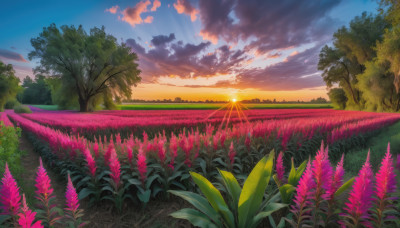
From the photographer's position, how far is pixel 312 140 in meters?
6.36

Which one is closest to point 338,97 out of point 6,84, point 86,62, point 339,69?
point 339,69

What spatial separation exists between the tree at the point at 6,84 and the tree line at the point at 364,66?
174 feet

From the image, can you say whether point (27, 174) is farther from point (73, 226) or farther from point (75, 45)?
point (75, 45)

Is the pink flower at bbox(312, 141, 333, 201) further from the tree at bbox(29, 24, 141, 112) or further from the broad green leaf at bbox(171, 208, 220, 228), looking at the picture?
the tree at bbox(29, 24, 141, 112)

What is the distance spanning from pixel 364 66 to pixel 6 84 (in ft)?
219

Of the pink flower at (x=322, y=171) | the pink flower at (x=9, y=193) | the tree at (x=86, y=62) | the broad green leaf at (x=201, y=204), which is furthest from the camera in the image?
the tree at (x=86, y=62)

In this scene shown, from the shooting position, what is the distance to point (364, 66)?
38.4m

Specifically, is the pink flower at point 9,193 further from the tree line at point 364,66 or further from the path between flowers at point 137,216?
the tree line at point 364,66

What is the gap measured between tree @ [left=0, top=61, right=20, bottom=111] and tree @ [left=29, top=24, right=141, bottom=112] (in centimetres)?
835

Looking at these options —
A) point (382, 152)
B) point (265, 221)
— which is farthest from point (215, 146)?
point (382, 152)

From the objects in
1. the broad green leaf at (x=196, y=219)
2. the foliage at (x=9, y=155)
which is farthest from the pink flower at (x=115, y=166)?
the foliage at (x=9, y=155)

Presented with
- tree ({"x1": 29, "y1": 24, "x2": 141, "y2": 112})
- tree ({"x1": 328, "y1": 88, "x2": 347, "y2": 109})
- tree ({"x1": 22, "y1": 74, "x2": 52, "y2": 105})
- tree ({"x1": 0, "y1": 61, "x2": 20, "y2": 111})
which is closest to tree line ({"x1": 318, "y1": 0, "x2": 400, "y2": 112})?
tree ({"x1": 328, "y1": 88, "x2": 347, "y2": 109})

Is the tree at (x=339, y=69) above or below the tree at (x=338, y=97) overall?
→ above

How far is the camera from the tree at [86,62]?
2689 cm
